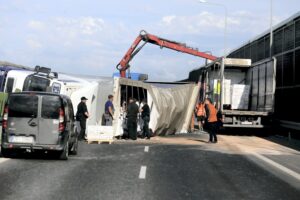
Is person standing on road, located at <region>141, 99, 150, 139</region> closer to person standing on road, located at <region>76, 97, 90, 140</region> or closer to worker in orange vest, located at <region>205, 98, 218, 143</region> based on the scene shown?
worker in orange vest, located at <region>205, 98, 218, 143</region>

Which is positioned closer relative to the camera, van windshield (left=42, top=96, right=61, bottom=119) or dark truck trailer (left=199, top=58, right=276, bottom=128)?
van windshield (left=42, top=96, right=61, bottom=119)

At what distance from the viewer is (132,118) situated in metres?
22.0

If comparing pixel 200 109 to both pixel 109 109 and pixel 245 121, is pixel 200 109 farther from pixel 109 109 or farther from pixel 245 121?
pixel 109 109

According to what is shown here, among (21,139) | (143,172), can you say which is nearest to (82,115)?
(21,139)

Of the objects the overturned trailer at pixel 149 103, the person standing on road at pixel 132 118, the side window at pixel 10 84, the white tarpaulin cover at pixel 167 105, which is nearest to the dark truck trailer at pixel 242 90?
the white tarpaulin cover at pixel 167 105

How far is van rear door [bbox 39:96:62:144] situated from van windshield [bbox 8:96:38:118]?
21 cm

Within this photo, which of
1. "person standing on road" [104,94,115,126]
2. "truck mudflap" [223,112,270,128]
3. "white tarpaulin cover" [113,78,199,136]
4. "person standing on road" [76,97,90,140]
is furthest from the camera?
"truck mudflap" [223,112,270,128]

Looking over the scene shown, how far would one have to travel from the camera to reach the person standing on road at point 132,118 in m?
21.9

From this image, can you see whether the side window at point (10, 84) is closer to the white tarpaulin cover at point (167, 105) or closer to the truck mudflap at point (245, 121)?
the white tarpaulin cover at point (167, 105)

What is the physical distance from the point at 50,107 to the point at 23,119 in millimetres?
731

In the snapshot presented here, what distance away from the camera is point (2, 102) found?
18.9m

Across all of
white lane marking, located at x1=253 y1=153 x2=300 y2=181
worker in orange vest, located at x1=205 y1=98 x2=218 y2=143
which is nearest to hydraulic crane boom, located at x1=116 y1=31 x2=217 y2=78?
worker in orange vest, located at x1=205 y1=98 x2=218 y2=143

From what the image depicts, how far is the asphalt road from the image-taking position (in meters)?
9.20

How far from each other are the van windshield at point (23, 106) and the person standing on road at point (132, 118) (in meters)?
8.31
